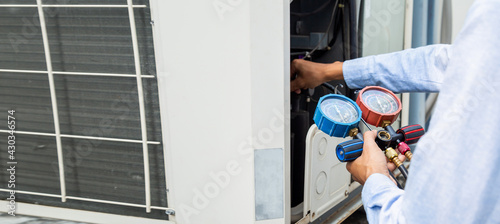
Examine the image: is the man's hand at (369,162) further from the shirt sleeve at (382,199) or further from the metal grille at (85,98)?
the metal grille at (85,98)

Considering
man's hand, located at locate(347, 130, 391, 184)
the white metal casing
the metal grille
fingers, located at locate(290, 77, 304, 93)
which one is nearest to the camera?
man's hand, located at locate(347, 130, 391, 184)

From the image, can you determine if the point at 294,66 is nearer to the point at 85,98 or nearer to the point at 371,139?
the point at 371,139

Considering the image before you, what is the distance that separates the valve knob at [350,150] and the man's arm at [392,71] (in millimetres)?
521

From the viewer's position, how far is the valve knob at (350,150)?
3.24 feet

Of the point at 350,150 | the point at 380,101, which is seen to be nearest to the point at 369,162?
Result: the point at 350,150

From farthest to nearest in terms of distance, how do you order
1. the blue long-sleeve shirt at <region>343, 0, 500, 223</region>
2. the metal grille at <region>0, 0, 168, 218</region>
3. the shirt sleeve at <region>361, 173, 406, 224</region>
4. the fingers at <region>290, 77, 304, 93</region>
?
the fingers at <region>290, 77, 304, 93</region> < the metal grille at <region>0, 0, 168, 218</region> < the shirt sleeve at <region>361, 173, 406, 224</region> < the blue long-sleeve shirt at <region>343, 0, 500, 223</region>

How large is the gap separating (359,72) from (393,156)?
542 millimetres

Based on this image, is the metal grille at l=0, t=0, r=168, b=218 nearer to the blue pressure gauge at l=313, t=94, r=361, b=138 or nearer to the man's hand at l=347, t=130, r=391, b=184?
the blue pressure gauge at l=313, t=94, r=361, b=138

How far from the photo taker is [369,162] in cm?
95

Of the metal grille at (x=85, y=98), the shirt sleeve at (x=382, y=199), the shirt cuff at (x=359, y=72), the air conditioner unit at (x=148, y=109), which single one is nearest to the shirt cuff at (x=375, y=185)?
the shirt sleeve at (x=382, y=199)

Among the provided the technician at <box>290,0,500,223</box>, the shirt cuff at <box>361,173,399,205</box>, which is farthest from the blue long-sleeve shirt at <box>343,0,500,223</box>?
the shirt cuff at <box>361,173,399,205</box>

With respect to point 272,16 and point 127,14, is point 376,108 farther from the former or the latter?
point 127,14

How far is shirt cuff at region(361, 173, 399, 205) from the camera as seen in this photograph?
886 mm

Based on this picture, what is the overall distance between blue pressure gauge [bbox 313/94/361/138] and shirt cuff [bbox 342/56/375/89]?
1.20 ft
